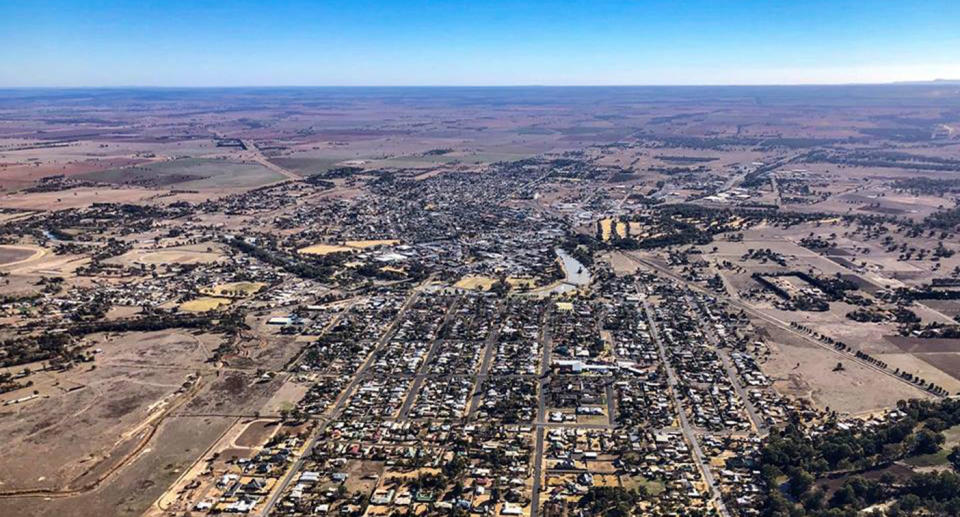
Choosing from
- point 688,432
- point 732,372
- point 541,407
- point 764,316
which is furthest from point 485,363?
point 764,316

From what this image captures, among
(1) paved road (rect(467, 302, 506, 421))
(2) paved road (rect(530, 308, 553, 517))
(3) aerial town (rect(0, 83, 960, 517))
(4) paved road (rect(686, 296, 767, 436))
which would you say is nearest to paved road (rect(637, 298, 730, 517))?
(3) aerial town (rect(0, 83, 960, 517))

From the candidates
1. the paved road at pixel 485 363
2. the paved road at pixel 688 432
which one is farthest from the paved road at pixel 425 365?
the paved road at pixel 688 432

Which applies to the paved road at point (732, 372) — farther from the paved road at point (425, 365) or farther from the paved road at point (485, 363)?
the paved road at point (425, 365)

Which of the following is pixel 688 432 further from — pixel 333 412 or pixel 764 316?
pixel 764 316

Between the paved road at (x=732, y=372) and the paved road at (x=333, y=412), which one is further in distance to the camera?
the paved road at (x=732, y=372)

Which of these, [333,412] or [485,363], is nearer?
[333,412]

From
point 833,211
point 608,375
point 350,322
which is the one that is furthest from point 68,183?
point 833,211

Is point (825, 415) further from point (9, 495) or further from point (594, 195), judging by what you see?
point (594, 195)

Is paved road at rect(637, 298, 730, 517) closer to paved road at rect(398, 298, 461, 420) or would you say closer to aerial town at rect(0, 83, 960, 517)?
aerial town at rect(0, 83, 960, 517)
